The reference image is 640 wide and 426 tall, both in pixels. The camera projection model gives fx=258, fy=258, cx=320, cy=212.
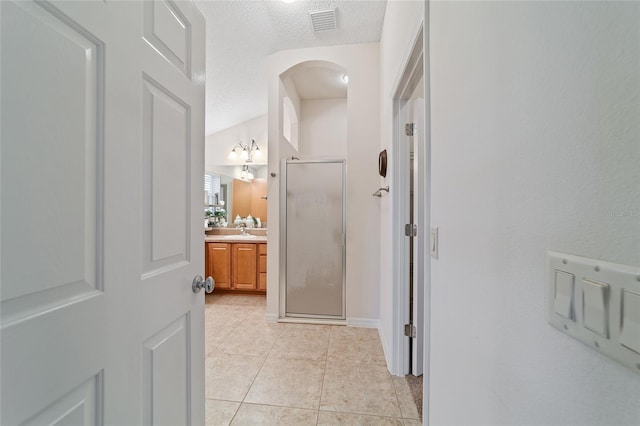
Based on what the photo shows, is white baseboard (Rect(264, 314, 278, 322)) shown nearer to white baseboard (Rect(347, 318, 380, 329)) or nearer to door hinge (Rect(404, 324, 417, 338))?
white baseboard (Rect(347, 318, 380, 329))

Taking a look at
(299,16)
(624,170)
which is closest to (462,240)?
(624,170)

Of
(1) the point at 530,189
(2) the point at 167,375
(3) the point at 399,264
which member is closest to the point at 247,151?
(3) the point at 399,264

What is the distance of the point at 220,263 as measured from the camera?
143 inches

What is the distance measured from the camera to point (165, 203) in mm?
824

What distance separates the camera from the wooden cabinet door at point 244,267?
11.9 feet

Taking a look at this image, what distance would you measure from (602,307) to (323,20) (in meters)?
2.77

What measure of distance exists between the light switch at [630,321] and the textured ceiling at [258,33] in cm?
261

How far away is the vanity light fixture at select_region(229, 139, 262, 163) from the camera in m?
4.05

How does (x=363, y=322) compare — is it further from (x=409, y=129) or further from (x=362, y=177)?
(x=409, y=129)

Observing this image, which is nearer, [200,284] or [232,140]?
[200,284]

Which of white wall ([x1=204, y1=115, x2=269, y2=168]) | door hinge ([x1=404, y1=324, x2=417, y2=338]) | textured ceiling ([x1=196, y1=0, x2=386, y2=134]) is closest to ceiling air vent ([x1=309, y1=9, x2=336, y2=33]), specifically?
textured ceiling ([x1=196, y1=0, x2=386, y2=134])

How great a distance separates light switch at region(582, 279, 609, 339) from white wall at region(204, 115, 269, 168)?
4044 millimetres

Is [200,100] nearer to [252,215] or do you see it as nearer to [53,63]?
[53,63]

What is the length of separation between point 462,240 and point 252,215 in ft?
12.8
